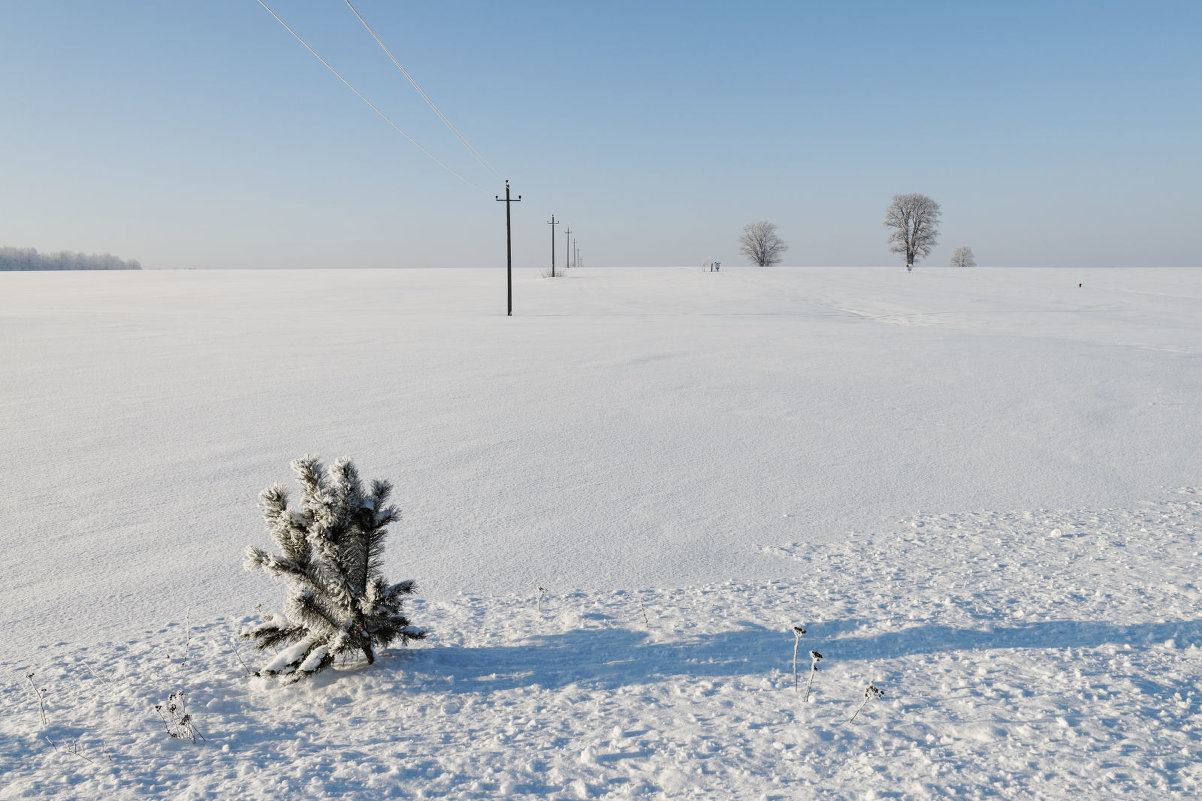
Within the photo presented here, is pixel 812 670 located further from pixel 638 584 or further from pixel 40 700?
pixel 40 700

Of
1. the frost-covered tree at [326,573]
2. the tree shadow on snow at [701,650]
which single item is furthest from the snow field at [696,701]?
the frost-covered tree at [326,573]

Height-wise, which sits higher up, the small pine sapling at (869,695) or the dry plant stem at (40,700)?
the small pine sapling at (869,695)

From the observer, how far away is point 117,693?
9.94 feet

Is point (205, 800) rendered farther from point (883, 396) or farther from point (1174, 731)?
point (883, 396)

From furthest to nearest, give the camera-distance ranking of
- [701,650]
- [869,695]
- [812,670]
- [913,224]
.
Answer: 1. [913,224]
2. [701,650]
3. [812,670]
4. [869,695]

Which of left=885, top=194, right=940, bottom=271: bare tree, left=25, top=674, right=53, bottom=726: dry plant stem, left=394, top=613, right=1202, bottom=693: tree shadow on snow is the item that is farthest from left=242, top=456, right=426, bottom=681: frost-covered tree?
left=885, top=194, right=940, bottom=271: bare tree

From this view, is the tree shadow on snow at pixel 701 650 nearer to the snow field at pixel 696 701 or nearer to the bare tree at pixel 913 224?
the snow field at pixel 696 701

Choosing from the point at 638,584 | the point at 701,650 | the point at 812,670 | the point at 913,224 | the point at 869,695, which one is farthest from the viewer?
the point at 913,224

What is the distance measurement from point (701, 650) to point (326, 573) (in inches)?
70.9

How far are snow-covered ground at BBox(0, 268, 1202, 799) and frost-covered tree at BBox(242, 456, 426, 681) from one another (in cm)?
18

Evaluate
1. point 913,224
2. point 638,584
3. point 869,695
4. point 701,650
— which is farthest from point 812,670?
point 913,224

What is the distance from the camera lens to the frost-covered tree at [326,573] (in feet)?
10.1

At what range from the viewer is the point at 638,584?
4.30 meters

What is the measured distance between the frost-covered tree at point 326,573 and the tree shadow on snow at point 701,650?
0.29 meters
